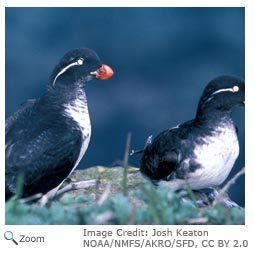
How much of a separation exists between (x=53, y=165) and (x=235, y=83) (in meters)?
1.86

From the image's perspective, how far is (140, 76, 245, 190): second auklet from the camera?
488 cm

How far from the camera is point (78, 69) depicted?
5281mm

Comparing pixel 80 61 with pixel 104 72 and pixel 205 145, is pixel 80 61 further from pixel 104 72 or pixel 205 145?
pixel 205 145

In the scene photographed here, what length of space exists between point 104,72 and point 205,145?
1.22 meters

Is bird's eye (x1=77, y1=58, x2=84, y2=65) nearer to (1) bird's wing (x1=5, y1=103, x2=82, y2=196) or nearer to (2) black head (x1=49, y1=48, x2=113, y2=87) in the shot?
(2) black head (x1=49, y1=48, x2=113, y2=87)

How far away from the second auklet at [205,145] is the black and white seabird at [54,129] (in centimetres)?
81

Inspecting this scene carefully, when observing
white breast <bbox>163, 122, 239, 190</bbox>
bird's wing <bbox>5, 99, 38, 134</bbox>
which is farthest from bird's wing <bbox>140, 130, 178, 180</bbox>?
bird's wing <bbox>5, 99, 38, 134</bbox>

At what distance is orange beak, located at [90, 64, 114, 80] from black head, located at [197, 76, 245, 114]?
927mm

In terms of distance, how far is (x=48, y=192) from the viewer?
496 centimetres

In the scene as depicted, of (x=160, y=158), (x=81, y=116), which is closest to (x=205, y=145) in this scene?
(x=160, y=158)

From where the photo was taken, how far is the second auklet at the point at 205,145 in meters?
4.88

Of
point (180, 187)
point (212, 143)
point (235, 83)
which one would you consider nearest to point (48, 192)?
point (180, 187)
